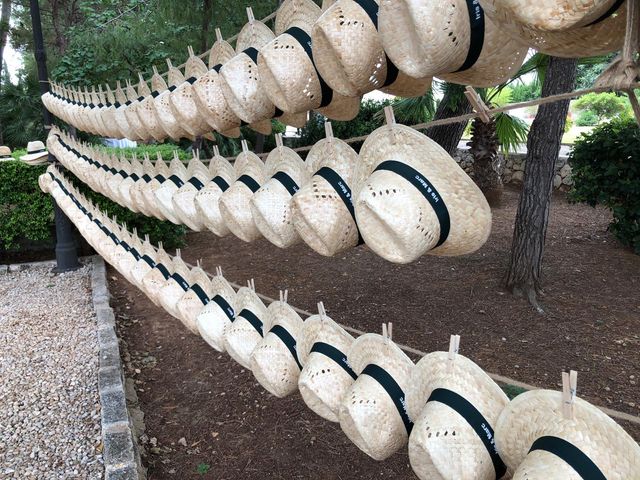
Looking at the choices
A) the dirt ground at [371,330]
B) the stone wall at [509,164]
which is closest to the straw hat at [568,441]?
the dirt ground at [371,330]

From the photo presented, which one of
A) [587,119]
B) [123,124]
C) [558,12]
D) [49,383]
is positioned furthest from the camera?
[587,119]

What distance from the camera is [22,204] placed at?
6.52 m

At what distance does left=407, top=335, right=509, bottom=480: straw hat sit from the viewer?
1.09 m

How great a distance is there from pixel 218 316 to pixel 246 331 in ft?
0.83

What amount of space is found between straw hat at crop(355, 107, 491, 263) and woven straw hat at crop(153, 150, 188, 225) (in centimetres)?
139

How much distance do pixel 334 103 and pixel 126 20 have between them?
28.2ft

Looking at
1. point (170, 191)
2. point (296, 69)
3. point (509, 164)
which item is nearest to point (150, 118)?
point (170, 191)

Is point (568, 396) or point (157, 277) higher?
point (568, 396)

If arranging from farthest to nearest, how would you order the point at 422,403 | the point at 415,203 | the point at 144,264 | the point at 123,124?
the point at 144,264 → the point at 123,124 → the point at 422,403 → the point at 415,203

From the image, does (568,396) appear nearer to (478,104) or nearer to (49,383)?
(478,104)

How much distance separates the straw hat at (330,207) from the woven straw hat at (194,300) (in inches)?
45.8

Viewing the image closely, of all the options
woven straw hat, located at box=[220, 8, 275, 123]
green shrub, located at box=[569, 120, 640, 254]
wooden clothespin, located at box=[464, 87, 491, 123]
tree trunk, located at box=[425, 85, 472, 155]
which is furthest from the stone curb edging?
green shrub, located at box=[569, 120, 640, 254]

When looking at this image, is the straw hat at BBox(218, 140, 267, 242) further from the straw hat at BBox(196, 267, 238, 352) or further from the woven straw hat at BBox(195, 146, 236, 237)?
the straw hat at BBox(196, 267, 238, 352)

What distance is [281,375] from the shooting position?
69.9 inches
